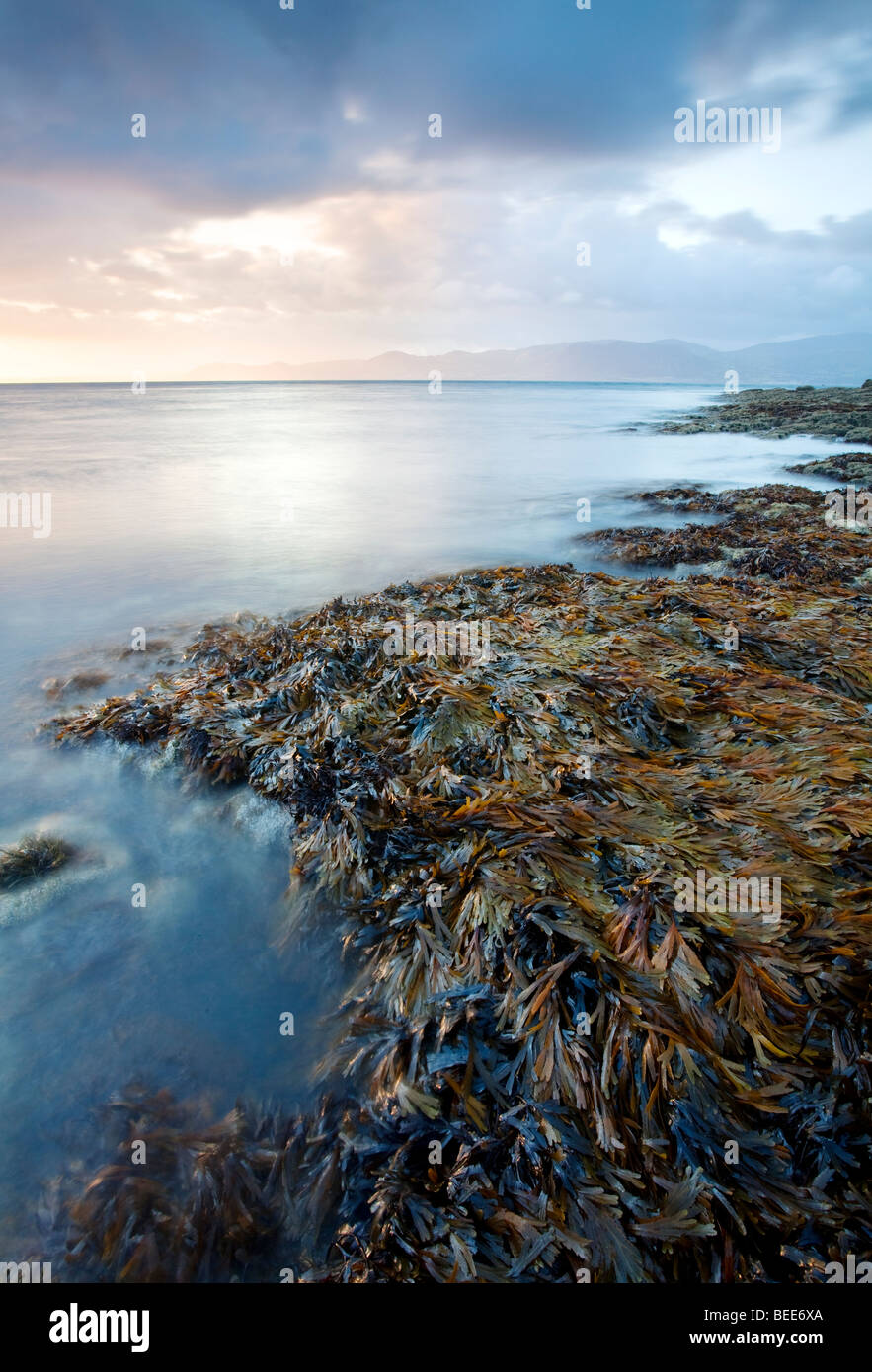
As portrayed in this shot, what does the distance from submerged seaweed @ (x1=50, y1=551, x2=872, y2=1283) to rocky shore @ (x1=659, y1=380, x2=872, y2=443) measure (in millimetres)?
18884

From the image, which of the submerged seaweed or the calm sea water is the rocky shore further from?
the submerged seaweed

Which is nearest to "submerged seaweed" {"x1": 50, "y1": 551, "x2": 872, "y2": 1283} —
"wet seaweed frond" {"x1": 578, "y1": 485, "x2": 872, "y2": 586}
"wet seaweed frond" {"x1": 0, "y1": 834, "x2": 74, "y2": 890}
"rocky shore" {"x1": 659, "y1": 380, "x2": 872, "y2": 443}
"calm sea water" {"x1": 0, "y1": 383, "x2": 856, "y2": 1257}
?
"calm sea water" {"x1": 0, "y1": 383, "x2": 856, "y2": 1257}

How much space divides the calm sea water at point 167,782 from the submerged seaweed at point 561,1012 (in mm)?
227

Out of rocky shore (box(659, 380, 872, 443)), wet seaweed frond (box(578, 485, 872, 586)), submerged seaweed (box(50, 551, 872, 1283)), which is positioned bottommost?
submerged seaweed (box(50, 551, 872, 1283))

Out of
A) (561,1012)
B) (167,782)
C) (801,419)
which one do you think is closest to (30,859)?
(167,782)

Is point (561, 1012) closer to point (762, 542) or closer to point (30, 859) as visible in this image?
point (30, 859)

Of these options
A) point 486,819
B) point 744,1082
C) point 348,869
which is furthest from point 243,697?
point 744,1082

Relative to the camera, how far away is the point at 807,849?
2213mm

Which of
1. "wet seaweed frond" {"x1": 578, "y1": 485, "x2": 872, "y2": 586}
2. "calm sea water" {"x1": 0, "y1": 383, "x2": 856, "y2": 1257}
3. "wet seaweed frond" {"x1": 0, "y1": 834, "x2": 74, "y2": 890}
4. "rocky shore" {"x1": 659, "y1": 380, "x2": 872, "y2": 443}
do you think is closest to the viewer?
"calm sea water" {"x1": 0, "y1": 383, "x2": 856, "y2": 1257}

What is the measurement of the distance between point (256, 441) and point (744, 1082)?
91.4 feet

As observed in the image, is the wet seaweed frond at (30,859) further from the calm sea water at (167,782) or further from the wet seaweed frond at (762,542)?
the wet seaweed frond at (762,542)

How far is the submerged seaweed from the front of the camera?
157 centimetres

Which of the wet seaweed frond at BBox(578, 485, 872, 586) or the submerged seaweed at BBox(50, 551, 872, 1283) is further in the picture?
the wet seaweed frond at BBox(578, 485, 872, 586)
